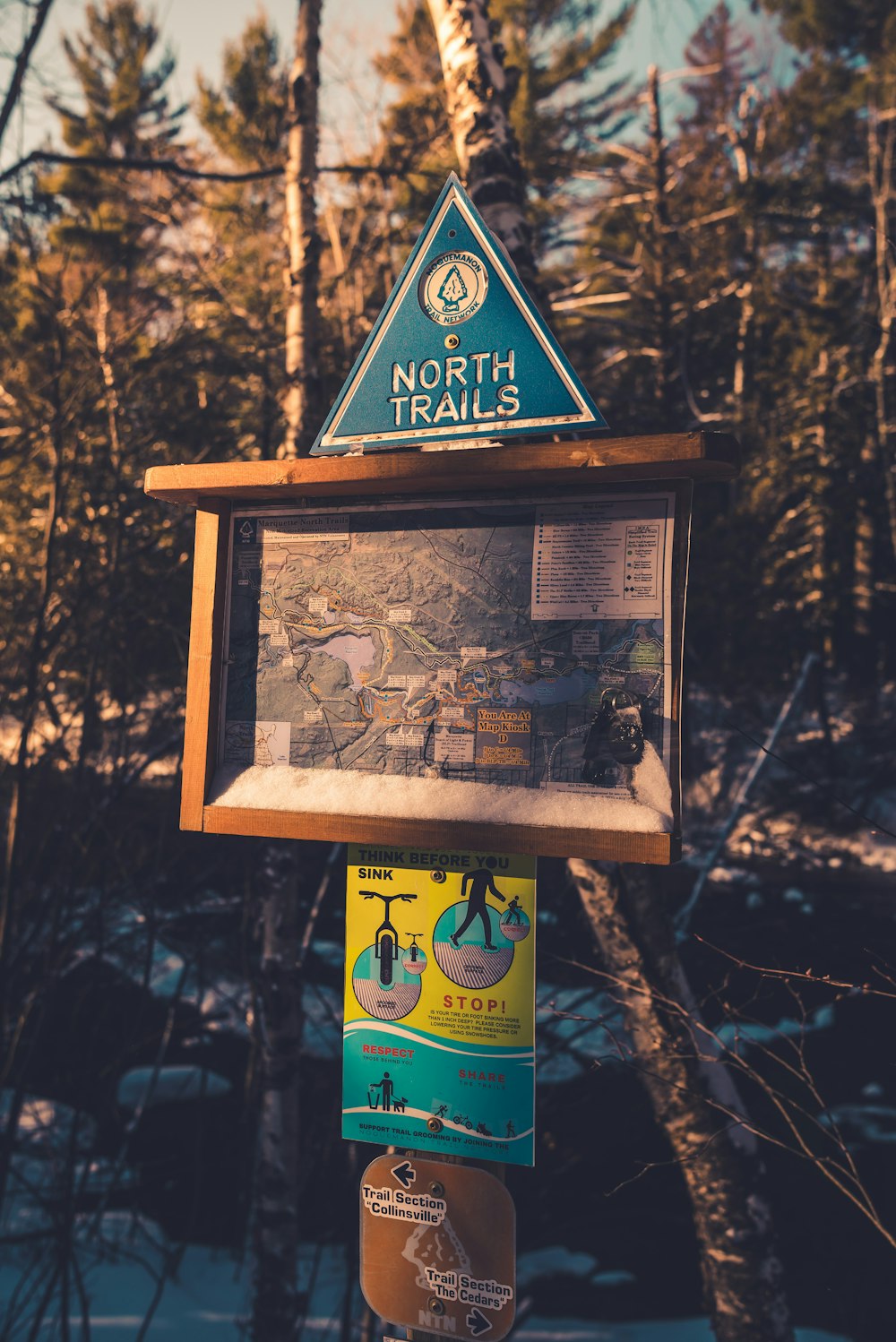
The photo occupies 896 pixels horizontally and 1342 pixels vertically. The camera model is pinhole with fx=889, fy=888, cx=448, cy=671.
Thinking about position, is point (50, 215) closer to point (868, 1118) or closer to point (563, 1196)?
point (563, 1196)

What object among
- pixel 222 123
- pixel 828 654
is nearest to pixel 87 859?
pixel 828 654

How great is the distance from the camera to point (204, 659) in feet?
6.06

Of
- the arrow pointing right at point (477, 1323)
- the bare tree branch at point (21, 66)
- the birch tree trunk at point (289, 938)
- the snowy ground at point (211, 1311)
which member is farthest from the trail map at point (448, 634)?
the snowy ground at point (211, 1311)

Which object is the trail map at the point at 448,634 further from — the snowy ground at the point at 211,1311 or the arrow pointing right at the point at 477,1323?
the snowy ground at the point at 211,1311

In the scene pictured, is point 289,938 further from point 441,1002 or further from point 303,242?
point 303,242

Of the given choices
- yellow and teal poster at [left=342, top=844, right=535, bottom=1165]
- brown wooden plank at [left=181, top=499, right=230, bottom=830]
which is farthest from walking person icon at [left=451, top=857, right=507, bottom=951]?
brown wooden plank at [left=181, top=499, right=230, bottom=830]

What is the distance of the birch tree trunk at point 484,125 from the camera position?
113 inches

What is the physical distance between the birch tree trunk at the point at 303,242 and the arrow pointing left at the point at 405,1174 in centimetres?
296

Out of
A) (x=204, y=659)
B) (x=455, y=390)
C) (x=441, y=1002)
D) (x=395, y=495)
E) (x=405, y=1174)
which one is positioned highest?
(x=455, y=390)

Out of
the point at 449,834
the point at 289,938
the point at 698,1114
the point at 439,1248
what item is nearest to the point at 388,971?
the point at 449,834

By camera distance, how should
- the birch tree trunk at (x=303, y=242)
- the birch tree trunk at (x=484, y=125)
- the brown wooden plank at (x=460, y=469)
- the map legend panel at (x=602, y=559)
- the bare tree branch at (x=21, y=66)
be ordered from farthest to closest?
the birch tree trunk at (x=303, y=242) < the bare tree branch at (x=21, y=66) < the birch tree trunk at (x=484, y=125) < the map legend panel at (x=602, y=559) < the brown wooden plank at (x=460, y=469)

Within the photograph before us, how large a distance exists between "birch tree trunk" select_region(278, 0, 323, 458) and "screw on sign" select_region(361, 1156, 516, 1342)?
2.99 m

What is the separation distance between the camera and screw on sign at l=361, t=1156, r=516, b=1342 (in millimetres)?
1672

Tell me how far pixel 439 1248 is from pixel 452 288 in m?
1.85
